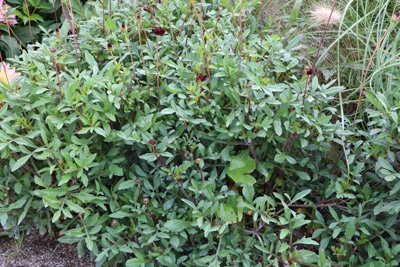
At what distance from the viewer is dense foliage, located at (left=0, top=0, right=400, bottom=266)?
1886mm

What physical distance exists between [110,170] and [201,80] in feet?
1.52

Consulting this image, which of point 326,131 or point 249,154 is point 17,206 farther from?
point 326,131

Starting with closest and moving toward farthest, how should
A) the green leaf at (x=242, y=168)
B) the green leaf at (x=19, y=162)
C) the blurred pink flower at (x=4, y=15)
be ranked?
the green leaf at (x=19, y=162)
the green leaf at (x=242, y=168)
the blurred pink flower at (x=4, y=15)

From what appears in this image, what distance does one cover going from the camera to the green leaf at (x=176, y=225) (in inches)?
74.5

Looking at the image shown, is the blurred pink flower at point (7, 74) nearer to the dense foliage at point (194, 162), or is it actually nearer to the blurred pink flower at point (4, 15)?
the dense foliage at point (194, 162)

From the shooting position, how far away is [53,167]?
6.11ft

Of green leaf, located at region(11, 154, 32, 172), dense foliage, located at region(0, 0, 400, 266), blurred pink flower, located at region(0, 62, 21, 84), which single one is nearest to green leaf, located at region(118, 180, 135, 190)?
dense foliage, located at region(0, 0, 400, 266)

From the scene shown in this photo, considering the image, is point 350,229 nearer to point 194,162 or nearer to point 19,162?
point 194,162

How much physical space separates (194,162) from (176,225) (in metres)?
0.24

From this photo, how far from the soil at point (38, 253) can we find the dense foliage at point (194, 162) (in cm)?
9

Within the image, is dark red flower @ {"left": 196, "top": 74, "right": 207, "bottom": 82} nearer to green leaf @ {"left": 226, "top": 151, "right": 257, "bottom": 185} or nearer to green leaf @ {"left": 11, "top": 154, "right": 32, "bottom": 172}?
green leaf @ {"left": 226, "top": 151, "right": 257, "bottom": 185}

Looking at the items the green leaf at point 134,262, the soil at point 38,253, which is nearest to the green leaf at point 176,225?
the green leaf at point 134,262

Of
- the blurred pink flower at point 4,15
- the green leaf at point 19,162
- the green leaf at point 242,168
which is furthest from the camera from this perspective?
the blurred pink flower at point 4,15

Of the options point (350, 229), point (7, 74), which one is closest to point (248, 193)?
point (350, 229)
